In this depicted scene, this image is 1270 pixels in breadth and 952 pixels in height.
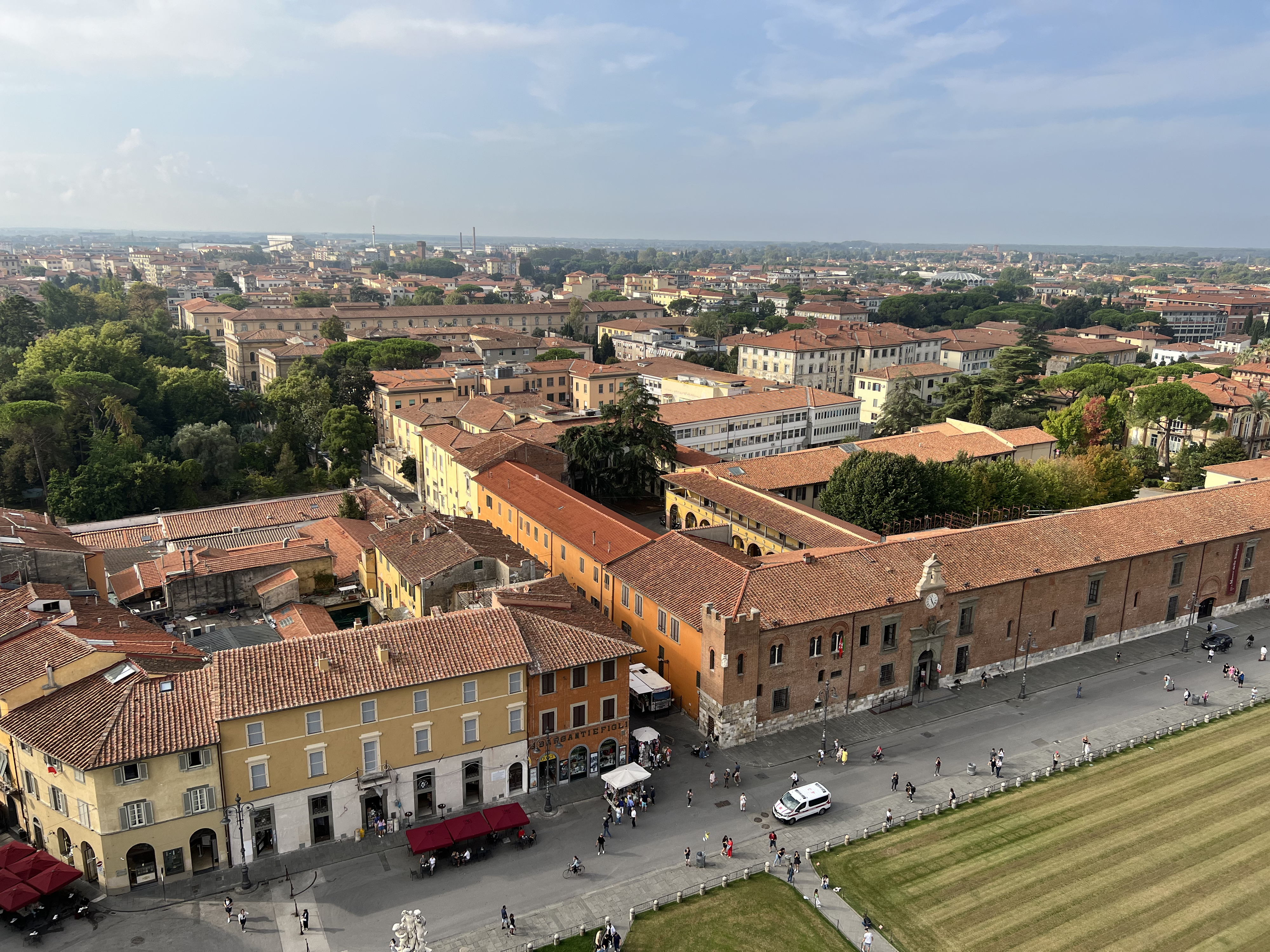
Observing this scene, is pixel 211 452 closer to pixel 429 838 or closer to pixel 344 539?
pixel 344 539

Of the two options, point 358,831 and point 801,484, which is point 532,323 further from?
point 358,831

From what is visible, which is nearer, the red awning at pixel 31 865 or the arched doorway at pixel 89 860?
the red awning at pixel 31 865

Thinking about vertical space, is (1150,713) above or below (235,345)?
below

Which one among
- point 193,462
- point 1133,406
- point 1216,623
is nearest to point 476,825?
point 1216,623

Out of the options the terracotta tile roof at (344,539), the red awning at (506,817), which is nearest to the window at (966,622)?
the red awning at (506,817)

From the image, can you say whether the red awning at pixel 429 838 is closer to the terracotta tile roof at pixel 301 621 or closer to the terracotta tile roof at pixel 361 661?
the terracotta tile roof at pixel 361 661

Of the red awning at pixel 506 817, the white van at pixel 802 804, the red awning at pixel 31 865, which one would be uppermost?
the red awning at pixel 31 865
